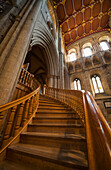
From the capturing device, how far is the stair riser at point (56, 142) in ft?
3.87

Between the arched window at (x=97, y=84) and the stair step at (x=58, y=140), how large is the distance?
8190 millimetres

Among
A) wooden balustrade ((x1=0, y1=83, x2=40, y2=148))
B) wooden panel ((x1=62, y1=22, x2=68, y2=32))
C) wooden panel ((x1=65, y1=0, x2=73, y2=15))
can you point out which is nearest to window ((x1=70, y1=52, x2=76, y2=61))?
wooden panel ((x1=62, y1=22, x2=68, y2=32))

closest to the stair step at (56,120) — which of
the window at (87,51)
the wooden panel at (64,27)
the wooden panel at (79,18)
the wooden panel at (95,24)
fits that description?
the window at (87,51)

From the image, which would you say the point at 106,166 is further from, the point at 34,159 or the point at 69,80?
the point at 69,80

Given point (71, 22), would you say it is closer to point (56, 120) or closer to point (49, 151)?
point (56, 120)

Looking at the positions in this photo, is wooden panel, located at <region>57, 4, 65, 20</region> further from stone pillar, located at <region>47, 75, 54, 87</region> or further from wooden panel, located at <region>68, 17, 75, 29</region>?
stone pillar, located at <region>47, 75, 54, 87</region>

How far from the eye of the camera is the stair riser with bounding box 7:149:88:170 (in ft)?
2.89

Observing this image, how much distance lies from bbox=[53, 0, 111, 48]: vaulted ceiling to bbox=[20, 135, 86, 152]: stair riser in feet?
45.8

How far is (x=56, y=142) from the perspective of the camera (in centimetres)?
129

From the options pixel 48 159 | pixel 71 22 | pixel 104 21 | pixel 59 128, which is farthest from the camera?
pixel 104 21

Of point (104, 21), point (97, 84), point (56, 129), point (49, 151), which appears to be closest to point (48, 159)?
point (49, 151)

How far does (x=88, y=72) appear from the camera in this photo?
364 inches

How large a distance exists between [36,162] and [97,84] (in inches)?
366

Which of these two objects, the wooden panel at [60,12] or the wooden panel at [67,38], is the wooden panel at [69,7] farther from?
the wooden panel at [67,38]
